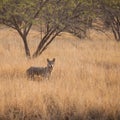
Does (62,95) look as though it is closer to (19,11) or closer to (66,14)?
(19,11)

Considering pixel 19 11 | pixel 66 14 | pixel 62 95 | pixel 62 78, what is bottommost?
pixel 62 95

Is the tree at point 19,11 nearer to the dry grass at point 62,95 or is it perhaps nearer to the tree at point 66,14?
the tree at point 66,14

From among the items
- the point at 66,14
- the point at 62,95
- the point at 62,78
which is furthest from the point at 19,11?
the point at 62,95

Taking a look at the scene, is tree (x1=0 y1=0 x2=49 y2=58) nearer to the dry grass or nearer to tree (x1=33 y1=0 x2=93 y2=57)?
tree (x1=33 y1=0 x2=93 y2=57)

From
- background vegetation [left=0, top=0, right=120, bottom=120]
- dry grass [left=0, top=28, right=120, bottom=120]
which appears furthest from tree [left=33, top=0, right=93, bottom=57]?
dry grass [left=0, top=28, right=120, bottom=120]

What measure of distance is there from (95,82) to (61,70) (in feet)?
6.53

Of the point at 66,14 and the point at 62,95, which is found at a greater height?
the point at 66,14

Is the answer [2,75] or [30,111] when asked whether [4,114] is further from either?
[2,75]

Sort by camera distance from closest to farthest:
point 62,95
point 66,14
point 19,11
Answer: point 62,95 → point 19,11 → point 66,14

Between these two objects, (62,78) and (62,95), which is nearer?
(62,95)

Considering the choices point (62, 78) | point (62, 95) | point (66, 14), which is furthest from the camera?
point (66, 14)

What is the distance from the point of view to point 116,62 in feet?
49.2

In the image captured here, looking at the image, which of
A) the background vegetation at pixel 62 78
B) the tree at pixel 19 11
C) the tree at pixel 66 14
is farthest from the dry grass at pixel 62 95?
the tree at pixel 66 14

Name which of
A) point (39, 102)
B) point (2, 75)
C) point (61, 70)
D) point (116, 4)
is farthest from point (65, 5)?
point (39, 102)
